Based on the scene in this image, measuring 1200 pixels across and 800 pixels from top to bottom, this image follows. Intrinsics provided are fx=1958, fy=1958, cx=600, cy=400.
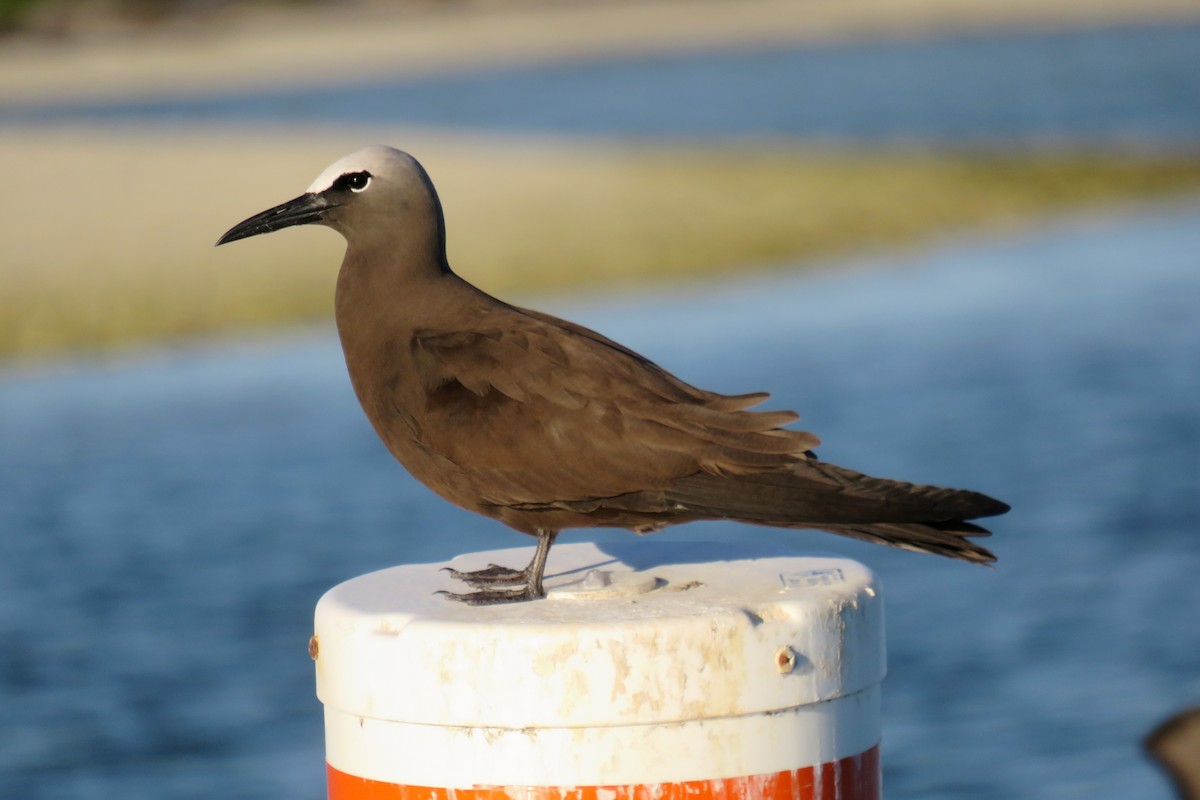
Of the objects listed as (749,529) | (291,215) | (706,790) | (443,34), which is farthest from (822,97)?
(706,790)

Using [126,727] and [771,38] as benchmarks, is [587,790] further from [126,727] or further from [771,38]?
[771,38]

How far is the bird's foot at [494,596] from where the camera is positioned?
3748mm

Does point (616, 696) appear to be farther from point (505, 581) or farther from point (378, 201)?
point (378, 201)

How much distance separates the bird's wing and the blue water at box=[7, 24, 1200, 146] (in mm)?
25371

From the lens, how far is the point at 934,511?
3680mm

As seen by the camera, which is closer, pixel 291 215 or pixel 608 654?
pixel 608 654

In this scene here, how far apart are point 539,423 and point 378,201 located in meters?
0.79

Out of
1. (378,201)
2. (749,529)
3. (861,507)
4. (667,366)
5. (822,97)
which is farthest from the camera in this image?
(822,97)

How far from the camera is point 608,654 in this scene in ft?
11.3

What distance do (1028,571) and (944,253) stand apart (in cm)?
1038

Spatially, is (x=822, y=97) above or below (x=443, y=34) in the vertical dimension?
below

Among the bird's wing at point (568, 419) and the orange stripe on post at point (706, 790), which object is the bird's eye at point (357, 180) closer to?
the bird's wing at point (568, 419)

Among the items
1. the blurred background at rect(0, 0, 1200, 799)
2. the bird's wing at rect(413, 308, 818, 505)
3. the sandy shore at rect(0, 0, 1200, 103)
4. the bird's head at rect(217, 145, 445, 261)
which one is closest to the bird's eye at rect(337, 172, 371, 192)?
the bird's head at rect(217, 145, 445, 261)

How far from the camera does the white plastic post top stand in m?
3.45
